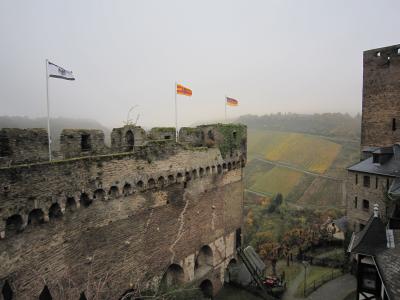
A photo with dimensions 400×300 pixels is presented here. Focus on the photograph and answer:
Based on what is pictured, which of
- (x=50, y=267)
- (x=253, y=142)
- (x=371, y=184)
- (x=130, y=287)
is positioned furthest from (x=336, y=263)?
(x=253, y=142)

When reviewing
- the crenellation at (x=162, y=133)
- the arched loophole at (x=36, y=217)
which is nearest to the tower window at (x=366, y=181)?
the crenellation at (x=162, y=133)

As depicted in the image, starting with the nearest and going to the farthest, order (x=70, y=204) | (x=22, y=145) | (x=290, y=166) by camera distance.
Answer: (x=22, y=145) → (x=70, y=204) → (x=290, y=166)

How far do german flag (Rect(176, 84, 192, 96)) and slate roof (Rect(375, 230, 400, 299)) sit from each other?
474 inches

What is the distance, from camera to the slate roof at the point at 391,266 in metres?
8.95

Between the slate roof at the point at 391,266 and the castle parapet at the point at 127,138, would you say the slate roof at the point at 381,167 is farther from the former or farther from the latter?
the castle parapet at the point at 127,138

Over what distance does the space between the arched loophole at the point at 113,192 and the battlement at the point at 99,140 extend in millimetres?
1683

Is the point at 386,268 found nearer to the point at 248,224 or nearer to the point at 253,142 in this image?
the point at 248,224

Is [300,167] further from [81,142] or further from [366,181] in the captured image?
[81,142]

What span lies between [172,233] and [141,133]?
4.98 m

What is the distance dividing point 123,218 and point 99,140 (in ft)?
10.8

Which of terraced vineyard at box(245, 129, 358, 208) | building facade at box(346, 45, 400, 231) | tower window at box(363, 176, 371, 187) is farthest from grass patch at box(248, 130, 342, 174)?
tower window at box(363, 176, 371, 187)

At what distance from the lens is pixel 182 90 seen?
1606 centimetres

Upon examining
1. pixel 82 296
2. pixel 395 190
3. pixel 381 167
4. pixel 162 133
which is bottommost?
pixel 82 296

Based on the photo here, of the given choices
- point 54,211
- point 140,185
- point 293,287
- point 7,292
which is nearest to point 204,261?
point 140,185
